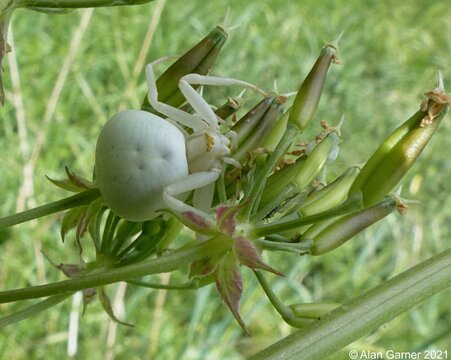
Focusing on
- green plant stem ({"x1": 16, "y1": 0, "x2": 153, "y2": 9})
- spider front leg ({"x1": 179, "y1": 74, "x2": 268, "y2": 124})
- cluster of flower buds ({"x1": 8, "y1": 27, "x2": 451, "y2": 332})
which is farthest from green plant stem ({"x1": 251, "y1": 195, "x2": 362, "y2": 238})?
green plant stem ({"x1": 16, "y1": 0, "x2": 153, "y2": 9})

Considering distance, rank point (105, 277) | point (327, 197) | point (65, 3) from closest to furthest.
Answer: point (105, 277), point (65, 3), point (327, 197)

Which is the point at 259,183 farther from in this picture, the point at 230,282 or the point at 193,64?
the point at 193,64

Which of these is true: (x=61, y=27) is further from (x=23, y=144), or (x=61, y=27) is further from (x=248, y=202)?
(x=248, y=202)

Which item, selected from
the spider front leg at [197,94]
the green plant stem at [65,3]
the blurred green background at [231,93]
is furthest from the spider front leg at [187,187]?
the blurred green background at [231,93]

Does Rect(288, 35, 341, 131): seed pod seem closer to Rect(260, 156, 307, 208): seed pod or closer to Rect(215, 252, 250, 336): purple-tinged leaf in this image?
Rect(260, 156, 307, 208): seed pod

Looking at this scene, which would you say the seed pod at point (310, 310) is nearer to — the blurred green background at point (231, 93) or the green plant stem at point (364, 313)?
the green plant stem at point (364, 313)

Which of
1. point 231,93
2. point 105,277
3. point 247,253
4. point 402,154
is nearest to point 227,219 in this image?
point 247,253
